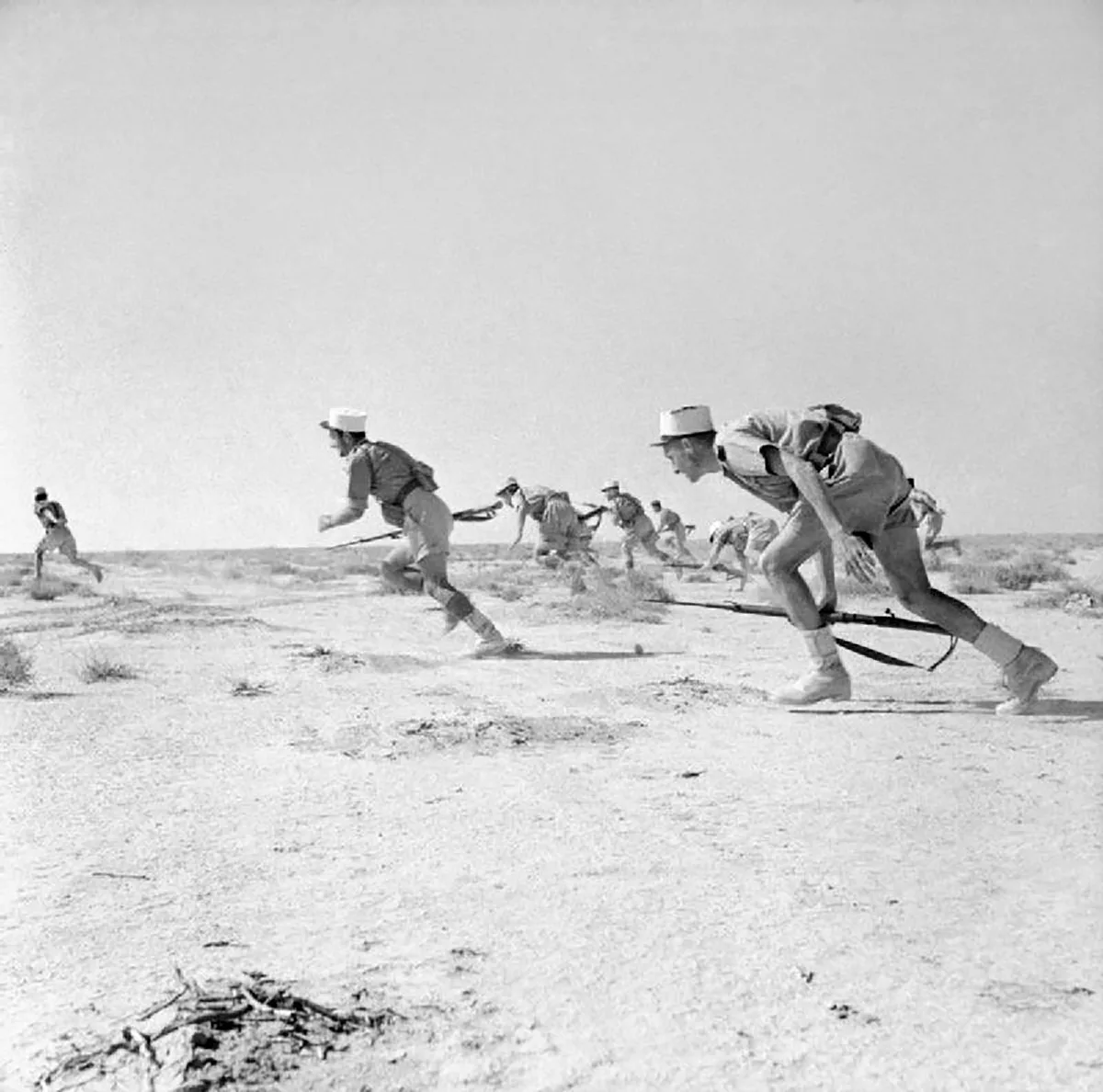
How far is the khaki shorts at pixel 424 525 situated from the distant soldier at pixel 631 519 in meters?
11.1

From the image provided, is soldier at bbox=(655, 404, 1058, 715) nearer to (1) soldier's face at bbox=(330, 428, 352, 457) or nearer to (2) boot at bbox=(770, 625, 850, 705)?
(2) boot at bbox=(770, 625, 850, 705)

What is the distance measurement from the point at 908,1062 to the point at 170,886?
6.53ft

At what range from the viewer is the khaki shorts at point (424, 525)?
8.91m

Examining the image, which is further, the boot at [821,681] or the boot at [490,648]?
the boot at [490,648]

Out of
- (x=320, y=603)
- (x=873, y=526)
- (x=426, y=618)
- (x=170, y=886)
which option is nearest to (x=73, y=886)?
(x=170, y=886)

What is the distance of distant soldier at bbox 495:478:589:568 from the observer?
53.5ft

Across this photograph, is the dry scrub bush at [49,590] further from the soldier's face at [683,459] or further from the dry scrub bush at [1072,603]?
the dry scrub bush at [1072,603]

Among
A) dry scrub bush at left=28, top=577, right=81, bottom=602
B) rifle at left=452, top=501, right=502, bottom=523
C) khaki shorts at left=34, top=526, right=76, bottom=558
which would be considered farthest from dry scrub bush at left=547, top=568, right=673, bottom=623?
khaki shorts at left=34, top=526, right=76, bottom=558

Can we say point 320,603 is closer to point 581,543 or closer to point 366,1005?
point 581,543

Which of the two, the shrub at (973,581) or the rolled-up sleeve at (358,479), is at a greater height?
the rolled-up sleeve at (358,479)

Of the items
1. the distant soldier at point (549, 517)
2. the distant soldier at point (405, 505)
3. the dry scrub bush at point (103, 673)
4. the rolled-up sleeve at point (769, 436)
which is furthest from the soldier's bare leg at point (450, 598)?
the distant soldier at point (549, 517)

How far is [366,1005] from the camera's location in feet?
7.11

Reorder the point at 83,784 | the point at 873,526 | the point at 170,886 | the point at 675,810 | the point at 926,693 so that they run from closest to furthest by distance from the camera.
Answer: the point at 170,886 → the point at 675,810 → the point at 83,784 → the point at 873,526 → the point at 926,693

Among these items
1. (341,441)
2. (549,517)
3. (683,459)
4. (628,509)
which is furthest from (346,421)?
(628,509)
